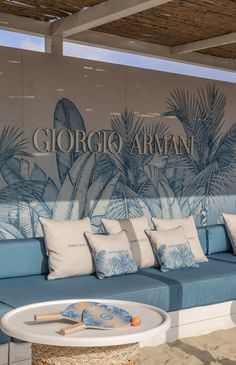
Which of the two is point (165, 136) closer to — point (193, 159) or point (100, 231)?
point (193, 159)

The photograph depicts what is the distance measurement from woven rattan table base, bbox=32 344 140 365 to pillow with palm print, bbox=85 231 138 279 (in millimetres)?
2059

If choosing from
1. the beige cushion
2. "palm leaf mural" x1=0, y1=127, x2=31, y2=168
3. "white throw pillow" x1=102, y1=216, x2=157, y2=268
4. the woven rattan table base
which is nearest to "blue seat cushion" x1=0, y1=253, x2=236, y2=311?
"white throw pillow" x1=102, y1=216, x2=157, y2=268

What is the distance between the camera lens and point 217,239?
6621mm

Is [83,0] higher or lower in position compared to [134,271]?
higher

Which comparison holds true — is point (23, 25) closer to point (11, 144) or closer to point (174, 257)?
point (11, 144)

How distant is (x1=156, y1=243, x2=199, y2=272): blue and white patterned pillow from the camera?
18.2 ft

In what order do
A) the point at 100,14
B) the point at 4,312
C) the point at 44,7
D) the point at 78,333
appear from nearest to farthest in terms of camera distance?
the point at 78,333
the point at 4,312
the point at 100,14
the point at 44,7

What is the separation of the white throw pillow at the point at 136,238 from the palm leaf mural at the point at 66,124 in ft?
2.81

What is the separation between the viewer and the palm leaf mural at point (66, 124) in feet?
19.9

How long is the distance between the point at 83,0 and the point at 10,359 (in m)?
3.25

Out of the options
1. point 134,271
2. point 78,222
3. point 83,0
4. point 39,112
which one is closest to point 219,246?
point 134,271

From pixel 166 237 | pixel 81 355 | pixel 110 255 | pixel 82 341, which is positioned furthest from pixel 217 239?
pixel 82 341

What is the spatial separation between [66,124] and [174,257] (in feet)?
6.12

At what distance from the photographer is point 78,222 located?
17.4 feet
